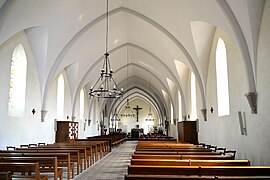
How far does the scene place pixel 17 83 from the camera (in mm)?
11422

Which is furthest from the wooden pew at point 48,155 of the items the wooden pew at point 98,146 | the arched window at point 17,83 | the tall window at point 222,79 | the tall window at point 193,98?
the tall window at point 193,98

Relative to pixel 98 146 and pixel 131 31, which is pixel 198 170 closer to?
pixel 98 146

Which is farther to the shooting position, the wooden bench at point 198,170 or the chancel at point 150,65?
the chancel at point 150,65

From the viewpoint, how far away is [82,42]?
45.2 feet

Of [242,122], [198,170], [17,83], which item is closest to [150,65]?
[17,83]

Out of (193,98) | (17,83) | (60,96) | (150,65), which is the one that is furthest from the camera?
(150,65)

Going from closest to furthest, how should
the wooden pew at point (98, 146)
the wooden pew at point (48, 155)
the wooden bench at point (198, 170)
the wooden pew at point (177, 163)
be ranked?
the wooden bench at point (198, 170) < the wooden pew at point (177, 163) < the wooden pew at point (48, 155) < the wooden pew at point (98, 146)

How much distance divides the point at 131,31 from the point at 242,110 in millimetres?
8328

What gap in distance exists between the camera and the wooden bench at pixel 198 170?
435 cm

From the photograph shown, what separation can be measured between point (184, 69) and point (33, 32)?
28.4 feet

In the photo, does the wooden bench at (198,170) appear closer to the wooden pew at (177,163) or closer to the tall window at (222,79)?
the wooden pew at (177,163)

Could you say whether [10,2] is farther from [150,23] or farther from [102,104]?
[102,104]

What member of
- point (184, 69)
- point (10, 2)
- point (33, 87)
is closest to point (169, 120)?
point (184, 69)

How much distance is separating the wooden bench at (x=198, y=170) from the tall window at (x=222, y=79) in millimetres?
6458
